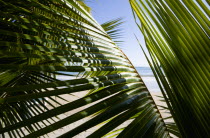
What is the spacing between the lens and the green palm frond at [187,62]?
1.22 feet

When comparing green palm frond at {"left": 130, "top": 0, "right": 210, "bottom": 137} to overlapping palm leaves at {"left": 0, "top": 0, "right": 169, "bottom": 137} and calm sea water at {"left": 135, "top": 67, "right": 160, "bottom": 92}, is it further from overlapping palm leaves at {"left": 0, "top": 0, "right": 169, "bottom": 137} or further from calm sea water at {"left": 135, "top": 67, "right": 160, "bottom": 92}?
calm sea water at {"left": 135, "top": 67, "right": 160, "bottom": 92}

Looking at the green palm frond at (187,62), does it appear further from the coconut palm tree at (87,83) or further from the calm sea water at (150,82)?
the calm sea water at (150,82)

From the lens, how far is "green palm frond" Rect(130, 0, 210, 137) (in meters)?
0.37

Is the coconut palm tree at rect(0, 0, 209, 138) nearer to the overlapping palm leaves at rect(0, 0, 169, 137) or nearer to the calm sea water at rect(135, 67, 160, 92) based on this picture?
the overlapping palm leaves at rect(0, 0, 169, 137)

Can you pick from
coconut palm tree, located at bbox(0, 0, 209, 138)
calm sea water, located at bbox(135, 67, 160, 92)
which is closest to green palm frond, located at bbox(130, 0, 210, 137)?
coconut palm tree, located at bbox(0, 0, 209, 138)

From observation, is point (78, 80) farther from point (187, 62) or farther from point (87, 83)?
point (187, 62)

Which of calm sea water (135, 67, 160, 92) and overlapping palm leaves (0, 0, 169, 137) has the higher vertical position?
overlapping palm leaves (0, 0, 169, 137)

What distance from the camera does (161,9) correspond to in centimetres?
42

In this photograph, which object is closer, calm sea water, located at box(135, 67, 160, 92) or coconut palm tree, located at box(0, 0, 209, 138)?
coconut palm tree, located at box(0, 0, 209, 138)

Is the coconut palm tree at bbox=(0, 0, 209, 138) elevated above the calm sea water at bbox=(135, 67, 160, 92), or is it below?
above

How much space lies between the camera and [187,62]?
39cm

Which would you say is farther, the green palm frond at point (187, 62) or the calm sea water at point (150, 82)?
the calm sea water at point (150, 82)

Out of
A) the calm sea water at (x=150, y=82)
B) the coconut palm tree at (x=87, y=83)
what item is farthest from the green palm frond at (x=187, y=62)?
the calm sea water at (x=150, y=82)

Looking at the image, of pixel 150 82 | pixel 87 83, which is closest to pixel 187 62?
pixel 87 83
